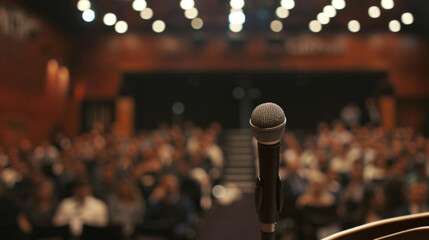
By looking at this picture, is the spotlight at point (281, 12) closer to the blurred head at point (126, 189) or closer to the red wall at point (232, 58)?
the blurred head at point (126, 189)

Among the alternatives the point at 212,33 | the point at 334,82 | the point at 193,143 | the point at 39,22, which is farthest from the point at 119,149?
the point at 334,82

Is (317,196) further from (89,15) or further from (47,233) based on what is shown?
(89,15)

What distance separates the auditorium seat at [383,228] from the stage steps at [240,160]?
10954mm

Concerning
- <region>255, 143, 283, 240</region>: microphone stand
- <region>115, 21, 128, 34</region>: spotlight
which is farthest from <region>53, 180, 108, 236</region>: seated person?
<region>255, 143, 283, 240</region>: microphone stand

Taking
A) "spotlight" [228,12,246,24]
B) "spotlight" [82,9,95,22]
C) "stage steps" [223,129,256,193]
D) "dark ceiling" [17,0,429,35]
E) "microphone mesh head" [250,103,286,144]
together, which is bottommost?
"stage steps" [223,129,256,193]

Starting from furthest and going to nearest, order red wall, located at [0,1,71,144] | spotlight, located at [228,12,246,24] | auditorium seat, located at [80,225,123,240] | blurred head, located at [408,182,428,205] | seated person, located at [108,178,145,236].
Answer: red wall, located at [0,1,71,144]
spotlight, located at [228,12,246,24]
seated person, located at [108,178,145,236]
blurred head, located at [408,182,428,205]
auditorium seat, located at [80,225,123,240]

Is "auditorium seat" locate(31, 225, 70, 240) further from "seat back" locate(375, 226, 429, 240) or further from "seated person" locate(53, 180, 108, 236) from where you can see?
A: "seat back" locate(375, 226, 429, 240)

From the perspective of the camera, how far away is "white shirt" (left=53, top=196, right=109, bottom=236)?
223 inches

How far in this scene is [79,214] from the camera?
224 inches

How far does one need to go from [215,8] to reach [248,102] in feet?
15.1

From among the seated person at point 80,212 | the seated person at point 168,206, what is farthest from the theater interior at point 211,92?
the seated person at point 168,206

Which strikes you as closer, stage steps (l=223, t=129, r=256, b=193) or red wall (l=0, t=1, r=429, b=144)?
stage steps (l=223, t=129, r=256, b=193)

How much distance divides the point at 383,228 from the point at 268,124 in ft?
1.44

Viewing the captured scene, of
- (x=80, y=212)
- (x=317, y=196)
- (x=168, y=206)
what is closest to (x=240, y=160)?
(x=317, y=196)
